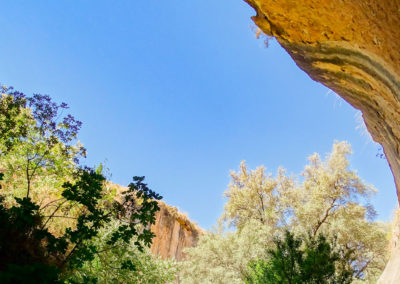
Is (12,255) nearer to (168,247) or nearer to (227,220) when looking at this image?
(227,220)

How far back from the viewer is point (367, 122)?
6.89 metres

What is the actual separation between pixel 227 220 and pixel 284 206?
4.97m

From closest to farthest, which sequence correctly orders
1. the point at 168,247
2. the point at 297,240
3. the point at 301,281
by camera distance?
the point at 301,281
the point at 297,240
the point at 168,247

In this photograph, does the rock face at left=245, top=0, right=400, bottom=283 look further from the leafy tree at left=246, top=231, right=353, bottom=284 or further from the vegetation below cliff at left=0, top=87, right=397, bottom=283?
the vegetation below cliff at left=0, top=87, right=397, bottom=283

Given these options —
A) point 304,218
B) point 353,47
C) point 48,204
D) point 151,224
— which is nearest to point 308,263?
point 151,224

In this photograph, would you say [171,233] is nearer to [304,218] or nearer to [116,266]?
[304,218]

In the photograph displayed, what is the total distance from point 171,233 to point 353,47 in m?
27.4

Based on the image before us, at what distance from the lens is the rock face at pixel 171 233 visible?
27625 millimetres

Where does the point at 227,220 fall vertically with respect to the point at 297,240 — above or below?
above

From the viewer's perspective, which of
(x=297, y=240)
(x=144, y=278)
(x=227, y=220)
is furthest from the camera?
(x=227, y=220)

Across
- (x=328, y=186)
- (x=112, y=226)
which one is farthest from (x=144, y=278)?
(x=328, y=186)

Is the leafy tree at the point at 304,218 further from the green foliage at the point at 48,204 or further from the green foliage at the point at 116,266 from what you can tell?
the green foliage at the point at 48,204

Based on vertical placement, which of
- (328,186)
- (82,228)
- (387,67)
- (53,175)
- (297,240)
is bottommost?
(82,228)

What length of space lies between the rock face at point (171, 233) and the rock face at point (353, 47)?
23.9 m
